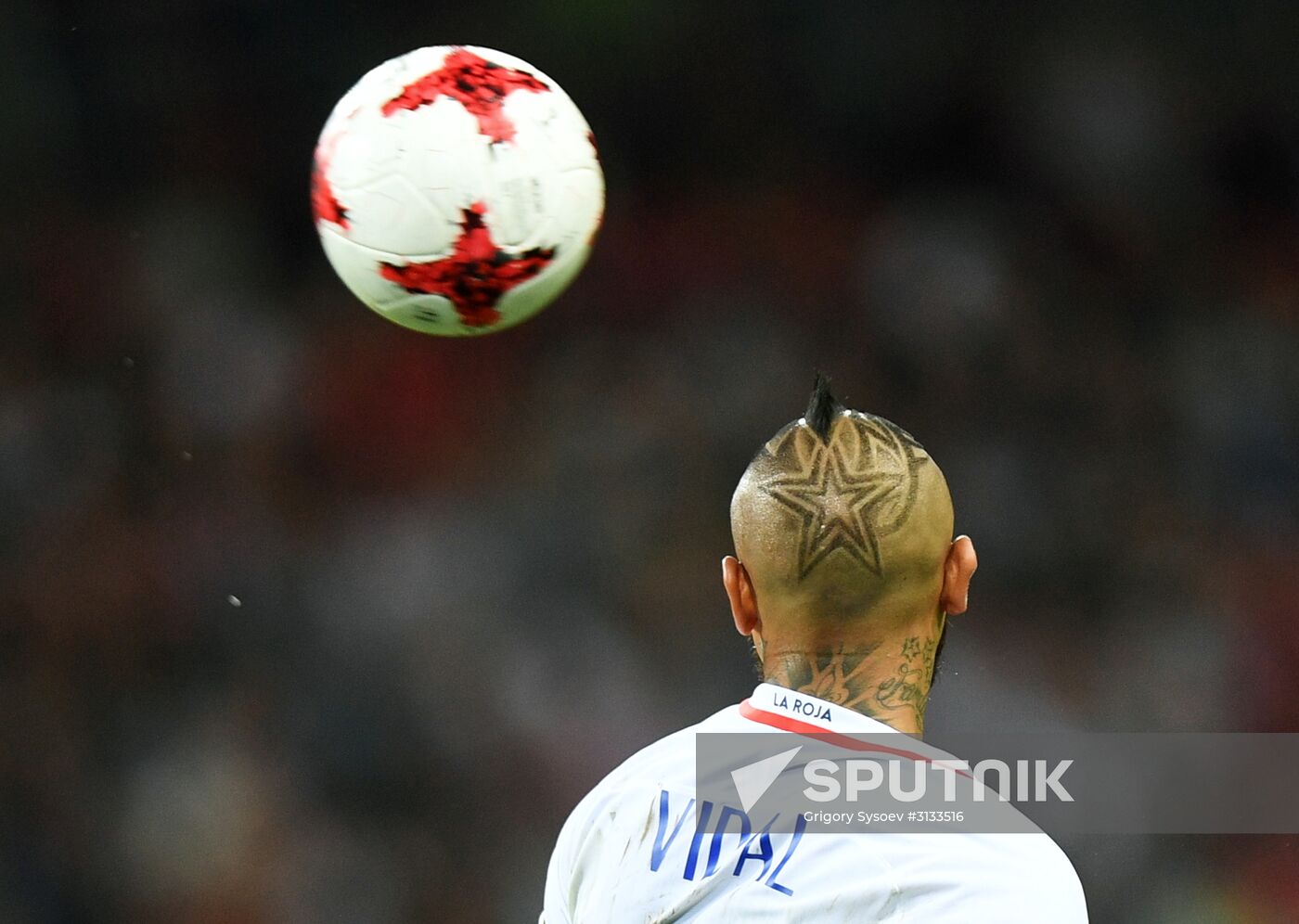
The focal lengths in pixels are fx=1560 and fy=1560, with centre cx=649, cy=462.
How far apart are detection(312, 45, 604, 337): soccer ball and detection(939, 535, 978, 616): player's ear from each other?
117 centimetres

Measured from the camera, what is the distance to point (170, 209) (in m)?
6.52

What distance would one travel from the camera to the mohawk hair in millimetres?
2266

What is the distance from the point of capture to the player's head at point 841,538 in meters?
2.12

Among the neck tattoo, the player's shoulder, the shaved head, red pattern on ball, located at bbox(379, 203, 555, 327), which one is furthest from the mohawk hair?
red pattern on ball, located at bbox(379, 203, 555, 327)

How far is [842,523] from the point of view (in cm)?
215

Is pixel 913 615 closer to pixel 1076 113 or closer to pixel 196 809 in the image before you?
pixel 196 809

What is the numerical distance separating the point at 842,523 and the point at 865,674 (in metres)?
0.21

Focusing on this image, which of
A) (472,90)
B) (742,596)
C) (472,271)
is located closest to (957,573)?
(742,596)

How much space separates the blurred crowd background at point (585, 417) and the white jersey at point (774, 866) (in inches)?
150

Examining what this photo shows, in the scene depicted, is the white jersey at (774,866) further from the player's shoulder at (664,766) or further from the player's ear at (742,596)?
the player's ear at (742,596)

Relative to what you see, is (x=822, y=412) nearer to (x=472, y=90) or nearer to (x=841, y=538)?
(x=841, y=538)

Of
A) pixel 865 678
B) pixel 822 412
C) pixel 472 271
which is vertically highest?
pixel 472 271

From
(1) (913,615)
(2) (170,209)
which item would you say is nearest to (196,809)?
(2) (170,209)

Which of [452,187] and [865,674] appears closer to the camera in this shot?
[865,674]
